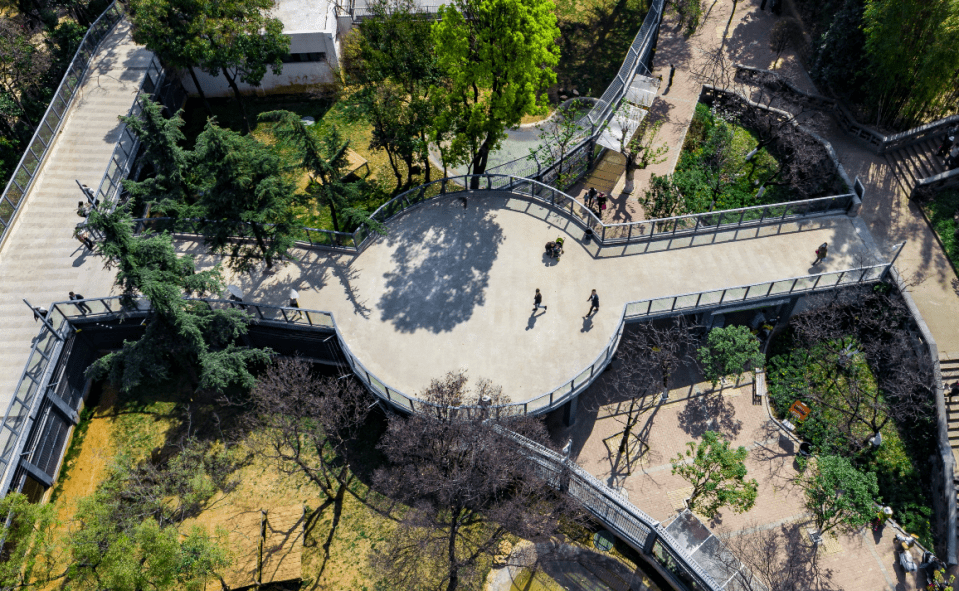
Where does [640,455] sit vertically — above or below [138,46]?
below

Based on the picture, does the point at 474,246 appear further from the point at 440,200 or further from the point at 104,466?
the point at 104,466

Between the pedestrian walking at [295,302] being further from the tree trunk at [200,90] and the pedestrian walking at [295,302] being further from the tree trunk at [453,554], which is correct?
the tree trunk at [200,90]

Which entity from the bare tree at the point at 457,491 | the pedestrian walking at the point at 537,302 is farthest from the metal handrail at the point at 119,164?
the pedestrian walking at the point at 537,302

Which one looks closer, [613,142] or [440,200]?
[440,200]

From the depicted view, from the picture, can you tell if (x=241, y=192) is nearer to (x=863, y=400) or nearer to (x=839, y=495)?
(x=839, y=495)

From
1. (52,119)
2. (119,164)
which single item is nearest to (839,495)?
(119,164)

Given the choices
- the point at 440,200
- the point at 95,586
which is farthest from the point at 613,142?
the point at 95,586

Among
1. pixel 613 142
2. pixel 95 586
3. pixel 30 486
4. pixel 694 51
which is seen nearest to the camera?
pixel 95 586
